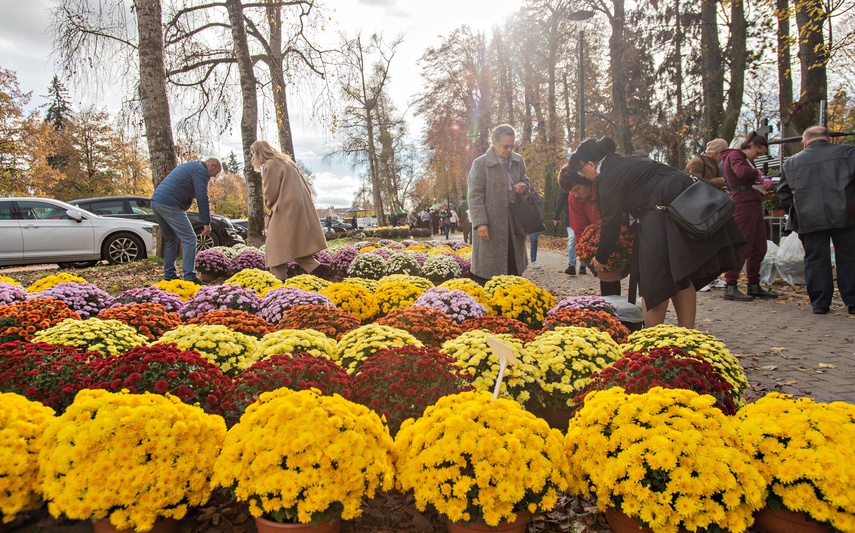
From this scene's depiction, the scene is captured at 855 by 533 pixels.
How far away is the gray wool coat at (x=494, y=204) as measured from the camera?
518 centimetres

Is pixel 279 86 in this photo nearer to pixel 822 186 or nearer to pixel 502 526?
pixel 822 186

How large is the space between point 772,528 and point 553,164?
24.4 m

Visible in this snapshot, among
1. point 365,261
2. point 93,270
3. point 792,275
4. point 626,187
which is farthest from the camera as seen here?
point 93,270

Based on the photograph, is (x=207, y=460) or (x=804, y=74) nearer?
(x=207, y=460)

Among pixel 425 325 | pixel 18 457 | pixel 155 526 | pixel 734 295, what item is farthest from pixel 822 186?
pixel 18 457

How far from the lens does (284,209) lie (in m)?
6.22

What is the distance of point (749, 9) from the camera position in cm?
1302

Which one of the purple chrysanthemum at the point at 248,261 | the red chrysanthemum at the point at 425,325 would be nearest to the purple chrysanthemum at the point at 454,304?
the red chrysanthemum at the point at 425,325

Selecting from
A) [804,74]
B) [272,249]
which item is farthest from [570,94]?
[272,249]

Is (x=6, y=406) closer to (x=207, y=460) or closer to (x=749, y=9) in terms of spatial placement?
(x=207, y=460)

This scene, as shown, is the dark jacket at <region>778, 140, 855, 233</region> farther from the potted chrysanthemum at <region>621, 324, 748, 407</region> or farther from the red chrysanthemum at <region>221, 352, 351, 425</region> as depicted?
the red chrysanthemum at <region>221, 352, 351, 425</region>

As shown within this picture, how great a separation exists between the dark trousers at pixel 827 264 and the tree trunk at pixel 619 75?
12500 mm

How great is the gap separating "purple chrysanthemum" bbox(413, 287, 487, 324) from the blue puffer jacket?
385 cm

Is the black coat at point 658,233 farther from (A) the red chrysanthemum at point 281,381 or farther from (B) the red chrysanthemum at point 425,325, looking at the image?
(A) the red chrysanthemum at point 281,381
